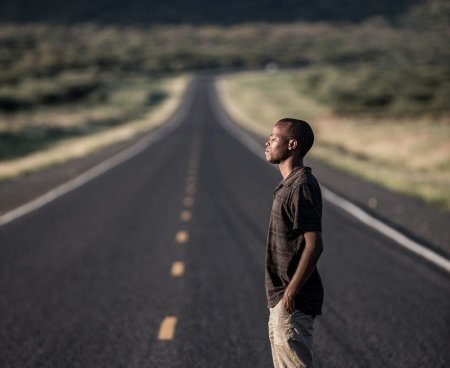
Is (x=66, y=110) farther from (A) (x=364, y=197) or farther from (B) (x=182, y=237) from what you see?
(B) (x=182, y=237)

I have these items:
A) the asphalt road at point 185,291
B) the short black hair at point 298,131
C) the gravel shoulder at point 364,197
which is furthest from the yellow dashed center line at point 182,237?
the short black hair at point 298,131

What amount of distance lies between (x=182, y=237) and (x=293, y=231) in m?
7.15

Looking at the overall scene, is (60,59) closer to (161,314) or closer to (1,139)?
(1,139)

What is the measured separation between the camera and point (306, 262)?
3.29 meters

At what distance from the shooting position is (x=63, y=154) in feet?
88.8

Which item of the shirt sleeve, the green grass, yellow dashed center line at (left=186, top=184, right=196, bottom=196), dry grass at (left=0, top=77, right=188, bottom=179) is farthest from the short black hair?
the green grass

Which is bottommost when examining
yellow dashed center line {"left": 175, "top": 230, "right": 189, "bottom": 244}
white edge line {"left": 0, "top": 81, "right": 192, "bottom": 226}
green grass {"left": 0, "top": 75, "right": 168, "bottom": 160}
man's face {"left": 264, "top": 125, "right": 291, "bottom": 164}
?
green grass {"left": 0, "top": 75, "right": 168, "bottom": 160}

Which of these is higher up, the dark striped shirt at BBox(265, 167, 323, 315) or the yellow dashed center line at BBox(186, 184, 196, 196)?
the dark striped shirt at BBox(265, 167, 323, 315)

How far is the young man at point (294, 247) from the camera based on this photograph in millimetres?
3285

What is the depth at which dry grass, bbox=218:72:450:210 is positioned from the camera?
1748 centimetres

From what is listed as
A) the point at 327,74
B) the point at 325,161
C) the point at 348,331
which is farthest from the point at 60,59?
the point at 348,331

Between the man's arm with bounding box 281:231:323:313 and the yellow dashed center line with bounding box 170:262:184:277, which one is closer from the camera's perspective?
the man's arm with bounding box 281:231:323:313

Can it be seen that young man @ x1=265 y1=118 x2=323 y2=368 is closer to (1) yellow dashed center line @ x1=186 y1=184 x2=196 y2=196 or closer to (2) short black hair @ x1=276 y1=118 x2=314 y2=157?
(2) short black hair @ x1=276 y1=118 x2=314 y2=157

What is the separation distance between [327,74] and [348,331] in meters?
73.7
